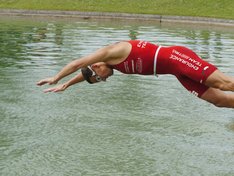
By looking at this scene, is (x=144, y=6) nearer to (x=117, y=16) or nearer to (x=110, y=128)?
(x=117, y=16)

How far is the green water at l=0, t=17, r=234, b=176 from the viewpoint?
9.15 m

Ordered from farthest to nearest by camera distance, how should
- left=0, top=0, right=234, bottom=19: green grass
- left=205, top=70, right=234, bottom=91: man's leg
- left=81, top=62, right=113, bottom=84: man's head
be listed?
left=0, top=0, right=234, bottom=19: green grass → left=81, top=62, right=113, bottom=84: man's head → left=205, top=70, right=234, bottom=91: man's leg

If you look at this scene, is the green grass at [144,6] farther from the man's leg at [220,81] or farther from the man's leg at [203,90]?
the man's leg at [220,81]

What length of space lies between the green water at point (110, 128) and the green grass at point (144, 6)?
102 feet

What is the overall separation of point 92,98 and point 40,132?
3829mm

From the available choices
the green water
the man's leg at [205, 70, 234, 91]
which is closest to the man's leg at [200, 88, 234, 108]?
the man's leg at [205, 70, 234, 91]

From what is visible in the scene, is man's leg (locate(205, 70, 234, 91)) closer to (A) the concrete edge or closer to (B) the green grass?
(A) the concrete edge

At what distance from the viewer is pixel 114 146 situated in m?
10.3

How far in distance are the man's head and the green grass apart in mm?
40715

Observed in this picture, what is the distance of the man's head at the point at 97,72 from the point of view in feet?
31.7

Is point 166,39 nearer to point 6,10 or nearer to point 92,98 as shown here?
point 92,98

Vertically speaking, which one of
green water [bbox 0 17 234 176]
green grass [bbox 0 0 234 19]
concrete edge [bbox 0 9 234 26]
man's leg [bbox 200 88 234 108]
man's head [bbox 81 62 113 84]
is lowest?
green grass [bbox 0 0 234 19]

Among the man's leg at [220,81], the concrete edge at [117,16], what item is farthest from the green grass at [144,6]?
the man's leg at [220,81]

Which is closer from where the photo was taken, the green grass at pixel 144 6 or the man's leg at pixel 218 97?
the man's leg at pixel 218 97
